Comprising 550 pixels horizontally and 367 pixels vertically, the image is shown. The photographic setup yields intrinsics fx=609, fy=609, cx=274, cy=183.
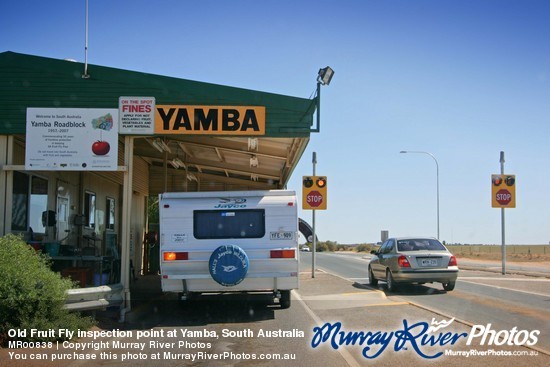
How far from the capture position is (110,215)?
2280 cm

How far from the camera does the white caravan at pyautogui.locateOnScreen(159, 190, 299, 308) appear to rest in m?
11.9

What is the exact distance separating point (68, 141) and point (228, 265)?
4.51 metres

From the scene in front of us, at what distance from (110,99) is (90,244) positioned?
7689 mm

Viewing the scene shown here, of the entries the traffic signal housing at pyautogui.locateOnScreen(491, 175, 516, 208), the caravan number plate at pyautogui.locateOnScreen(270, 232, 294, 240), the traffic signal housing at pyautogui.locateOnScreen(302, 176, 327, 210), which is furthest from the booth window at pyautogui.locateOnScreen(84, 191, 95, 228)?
the traffic signal housing at pyautogui.locateOnScreen(491, 175, 516, 208)

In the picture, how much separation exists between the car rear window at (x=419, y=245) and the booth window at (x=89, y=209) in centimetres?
990

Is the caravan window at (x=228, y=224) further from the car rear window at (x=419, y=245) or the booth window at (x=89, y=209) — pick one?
the booth window at (x=89, y=209)

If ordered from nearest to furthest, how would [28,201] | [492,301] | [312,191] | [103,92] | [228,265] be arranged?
[228,265]
[103,92]
[492,301]
[28,201]
[312,191]

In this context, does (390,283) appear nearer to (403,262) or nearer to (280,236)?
(403,262)

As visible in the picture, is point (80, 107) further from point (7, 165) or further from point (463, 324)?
point (463, 324)

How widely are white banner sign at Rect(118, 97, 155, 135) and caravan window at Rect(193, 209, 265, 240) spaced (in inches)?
96.1

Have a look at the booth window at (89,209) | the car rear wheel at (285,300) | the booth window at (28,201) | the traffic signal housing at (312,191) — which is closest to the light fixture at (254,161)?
the traffic signal housing at (312,191)

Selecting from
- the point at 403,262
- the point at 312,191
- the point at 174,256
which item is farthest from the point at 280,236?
the point at 312,191

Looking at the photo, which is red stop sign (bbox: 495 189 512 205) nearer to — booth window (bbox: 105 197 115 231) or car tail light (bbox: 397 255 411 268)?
car tail light (bbox: 397 255 411 268)

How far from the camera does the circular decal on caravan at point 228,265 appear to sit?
1149 cm
